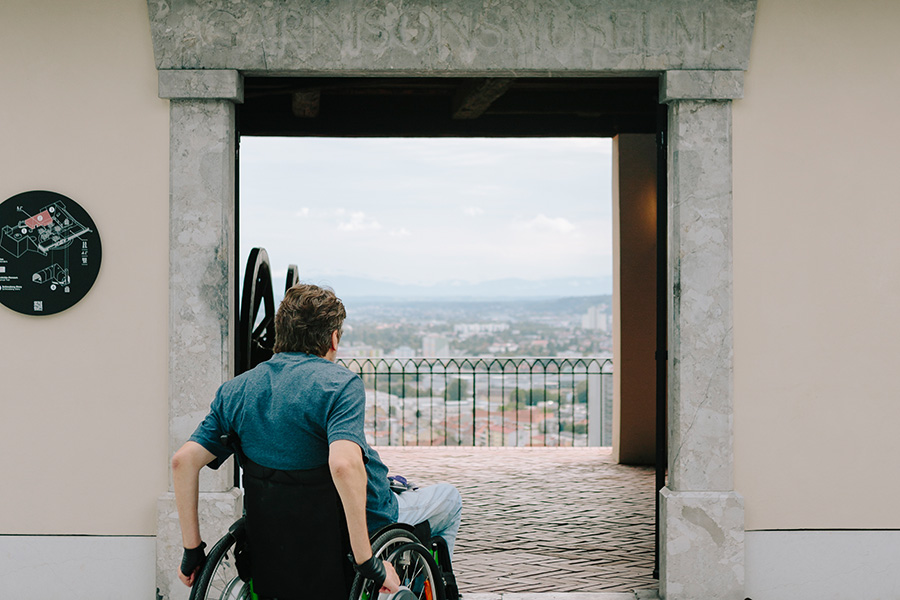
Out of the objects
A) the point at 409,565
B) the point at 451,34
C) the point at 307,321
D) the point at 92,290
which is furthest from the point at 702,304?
the point at 92,290

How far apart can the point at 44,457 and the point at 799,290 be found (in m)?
3.62

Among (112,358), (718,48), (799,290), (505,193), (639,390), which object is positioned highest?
(505,193)

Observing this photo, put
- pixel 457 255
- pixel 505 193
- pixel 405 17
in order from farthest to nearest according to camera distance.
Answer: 1. pixel 505 193
2. pixel 457 255
3. pixel 405 17

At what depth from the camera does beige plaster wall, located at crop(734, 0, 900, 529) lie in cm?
→ 402

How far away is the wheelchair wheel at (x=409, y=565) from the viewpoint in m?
2.56

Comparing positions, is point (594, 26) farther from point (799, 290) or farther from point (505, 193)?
point (505, 193)

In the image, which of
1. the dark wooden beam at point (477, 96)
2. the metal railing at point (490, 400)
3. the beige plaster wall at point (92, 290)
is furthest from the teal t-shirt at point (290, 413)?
the metal railing at point (490, 400)

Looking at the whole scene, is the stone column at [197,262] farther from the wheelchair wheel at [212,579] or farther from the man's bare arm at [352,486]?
the man's bare arm at [352,486]

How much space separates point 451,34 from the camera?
12.9ft

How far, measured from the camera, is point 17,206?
3.95 metres

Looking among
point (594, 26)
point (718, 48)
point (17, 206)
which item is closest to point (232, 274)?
point (17, 206)

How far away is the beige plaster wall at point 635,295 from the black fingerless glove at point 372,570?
230 inches

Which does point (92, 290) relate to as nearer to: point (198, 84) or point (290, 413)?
point (198, 84)

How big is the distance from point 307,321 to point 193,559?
79 cm
